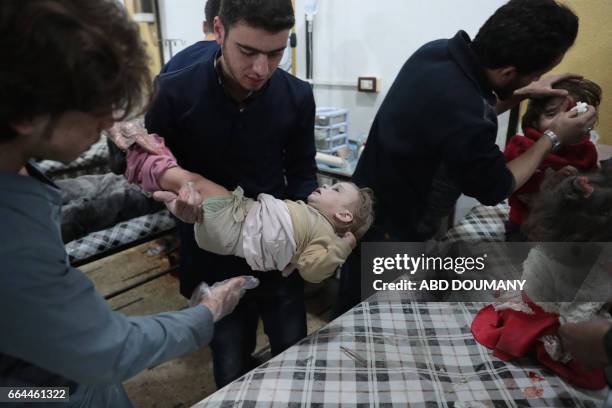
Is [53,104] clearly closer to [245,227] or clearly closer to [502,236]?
[245,227]

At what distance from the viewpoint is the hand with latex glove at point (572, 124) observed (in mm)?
1434

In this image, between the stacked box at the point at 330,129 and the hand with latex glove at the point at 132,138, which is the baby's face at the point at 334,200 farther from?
the stacked box at the point at 330,129

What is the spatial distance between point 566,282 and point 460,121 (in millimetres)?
608

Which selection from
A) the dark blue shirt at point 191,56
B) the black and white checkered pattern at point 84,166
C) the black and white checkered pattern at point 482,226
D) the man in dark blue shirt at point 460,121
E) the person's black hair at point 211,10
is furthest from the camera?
the black and white checkered pattern at point 84,166

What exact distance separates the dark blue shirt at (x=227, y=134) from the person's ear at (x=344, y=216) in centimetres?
17

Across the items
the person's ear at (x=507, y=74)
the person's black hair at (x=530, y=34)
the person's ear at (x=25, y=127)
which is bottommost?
the person's ear at (x=507, y=74)

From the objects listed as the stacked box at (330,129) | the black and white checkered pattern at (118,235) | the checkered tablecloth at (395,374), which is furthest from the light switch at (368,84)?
the checkered tablecloth at (395,374)

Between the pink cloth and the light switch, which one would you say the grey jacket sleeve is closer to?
the pink cloth

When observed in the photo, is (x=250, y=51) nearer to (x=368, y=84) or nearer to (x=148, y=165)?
(x=148, y=165)

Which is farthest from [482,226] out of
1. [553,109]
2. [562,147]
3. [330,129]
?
[330,129]

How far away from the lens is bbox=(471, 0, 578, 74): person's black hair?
1178 mm

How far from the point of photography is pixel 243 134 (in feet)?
4.13

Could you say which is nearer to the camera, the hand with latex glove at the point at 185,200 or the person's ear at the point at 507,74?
the hand with latex glove at the point at 185,200

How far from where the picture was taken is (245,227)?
1.24 metres
